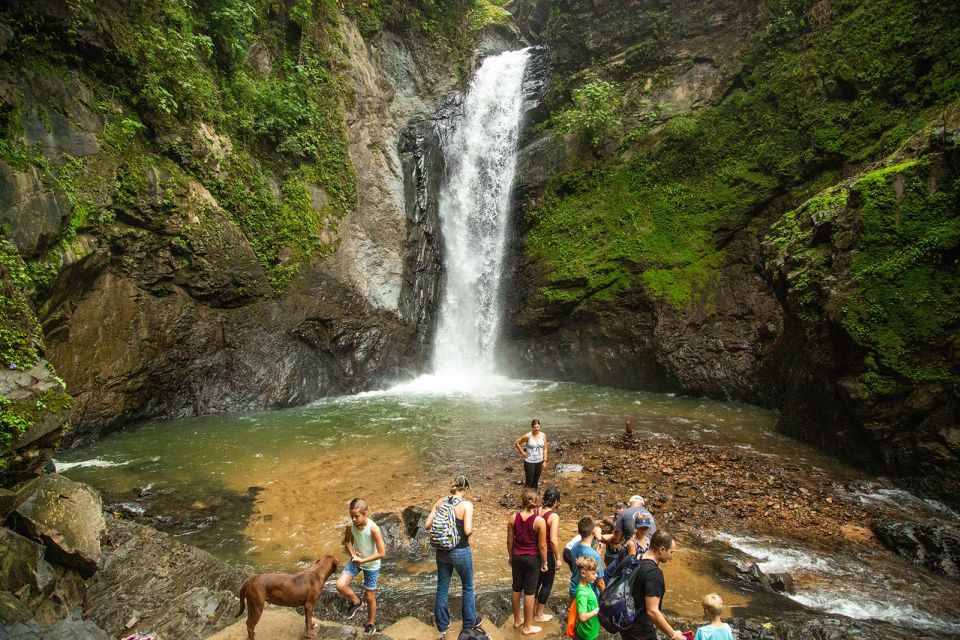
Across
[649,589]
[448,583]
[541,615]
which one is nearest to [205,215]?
[448,583]

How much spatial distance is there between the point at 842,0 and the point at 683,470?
16553 mm

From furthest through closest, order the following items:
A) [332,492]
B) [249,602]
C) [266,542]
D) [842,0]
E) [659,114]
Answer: [659,114]
[842,0]
[332,492]
[266,542]
[249,602]

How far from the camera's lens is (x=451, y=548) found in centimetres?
514

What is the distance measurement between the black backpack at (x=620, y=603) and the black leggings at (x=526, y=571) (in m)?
0.92

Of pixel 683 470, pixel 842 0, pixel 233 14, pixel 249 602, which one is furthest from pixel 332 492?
pixel 842 0

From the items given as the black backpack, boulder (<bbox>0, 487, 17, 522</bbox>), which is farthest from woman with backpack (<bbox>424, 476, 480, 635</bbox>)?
boulder (<bbox>0, 487, 17, 522</bbox>)

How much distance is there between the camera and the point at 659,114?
2069cm

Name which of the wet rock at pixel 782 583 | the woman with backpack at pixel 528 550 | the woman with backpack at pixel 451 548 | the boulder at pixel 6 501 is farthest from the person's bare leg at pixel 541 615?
the boulder at pixel 6 501

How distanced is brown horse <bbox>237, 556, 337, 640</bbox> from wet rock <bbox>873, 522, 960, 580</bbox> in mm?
8058

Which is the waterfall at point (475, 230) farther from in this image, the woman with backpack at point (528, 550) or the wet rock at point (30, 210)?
the woman with backpack at point (528, 550)

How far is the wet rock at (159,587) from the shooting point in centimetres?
552

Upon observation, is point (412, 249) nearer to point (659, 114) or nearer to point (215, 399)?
point (215, 399)

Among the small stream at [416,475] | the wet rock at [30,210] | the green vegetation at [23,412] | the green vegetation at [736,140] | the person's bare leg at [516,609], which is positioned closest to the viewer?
the person's bare leg at [516,609]

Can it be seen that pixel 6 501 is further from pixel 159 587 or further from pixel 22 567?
pixel 159 587
